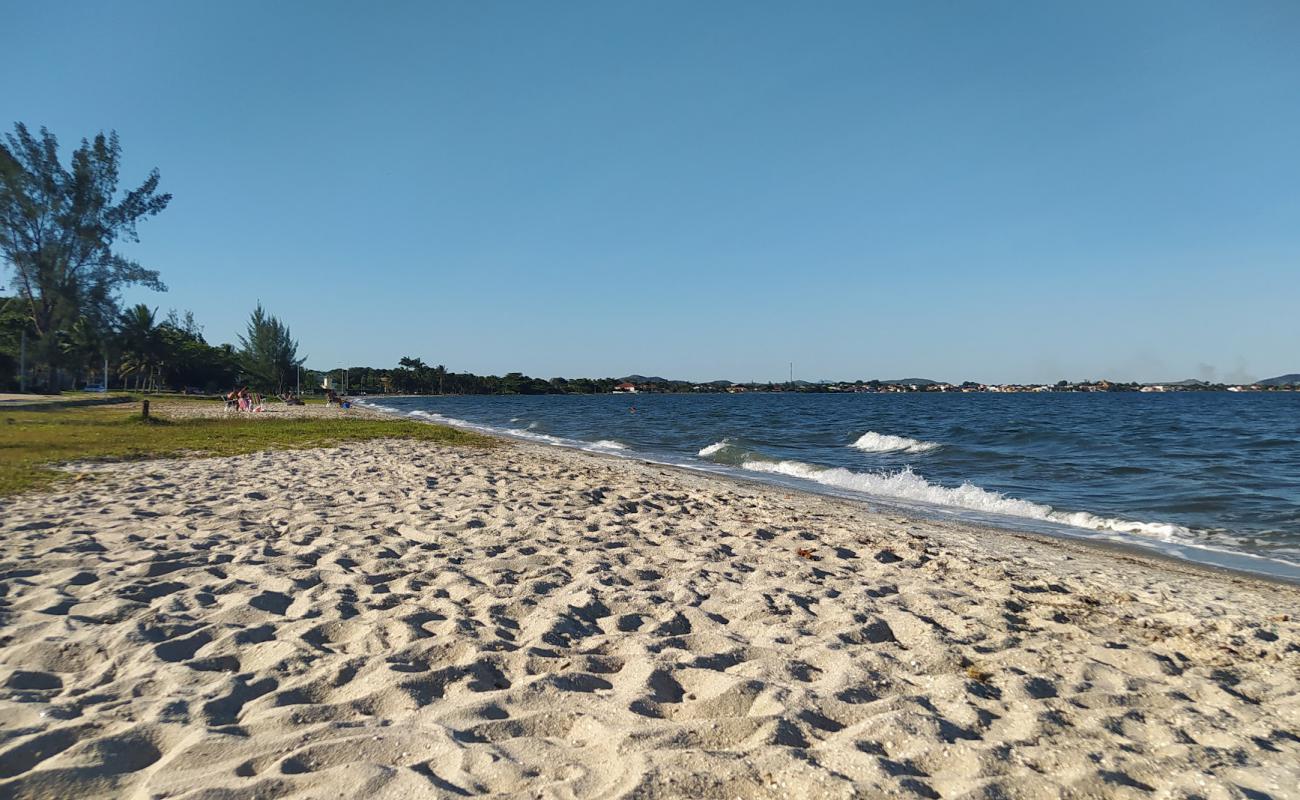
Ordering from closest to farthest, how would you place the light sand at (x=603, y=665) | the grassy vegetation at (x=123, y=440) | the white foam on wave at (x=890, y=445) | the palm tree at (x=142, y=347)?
the light sand at (x=603, y=665) < the grassy vegetation at (x=123, y=440) < the white foam on wave at (x=890, y=445) < the palm tree at (x=142, y=347)

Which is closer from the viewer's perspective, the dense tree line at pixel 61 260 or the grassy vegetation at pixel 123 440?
the grassy vegetation at pixel 123 440

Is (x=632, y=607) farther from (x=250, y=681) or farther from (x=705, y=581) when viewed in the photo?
(x=250, y=681)

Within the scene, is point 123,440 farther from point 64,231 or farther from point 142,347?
point 142,347

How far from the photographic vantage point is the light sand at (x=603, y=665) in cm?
240

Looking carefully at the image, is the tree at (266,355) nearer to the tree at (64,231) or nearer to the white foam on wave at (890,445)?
the tree at (64,231)

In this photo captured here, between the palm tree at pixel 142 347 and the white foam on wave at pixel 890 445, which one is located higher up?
the palm tree at pixel 142 347

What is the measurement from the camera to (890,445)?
22062 millimetres

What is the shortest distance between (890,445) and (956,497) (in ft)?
34.3

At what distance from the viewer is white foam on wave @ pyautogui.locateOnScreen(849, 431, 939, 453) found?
2095cm

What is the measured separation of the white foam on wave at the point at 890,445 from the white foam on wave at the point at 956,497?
5914 mm

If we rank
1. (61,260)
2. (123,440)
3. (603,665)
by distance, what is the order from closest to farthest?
1. (603,665)
2. (123,440)
3. (61,260)

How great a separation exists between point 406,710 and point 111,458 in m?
10.9

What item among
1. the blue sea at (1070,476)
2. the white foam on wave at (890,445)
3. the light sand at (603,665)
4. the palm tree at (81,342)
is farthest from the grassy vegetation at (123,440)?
the palm tree at (81,342)

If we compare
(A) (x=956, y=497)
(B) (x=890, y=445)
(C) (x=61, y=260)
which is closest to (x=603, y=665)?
(A) (x=956, y=497)
